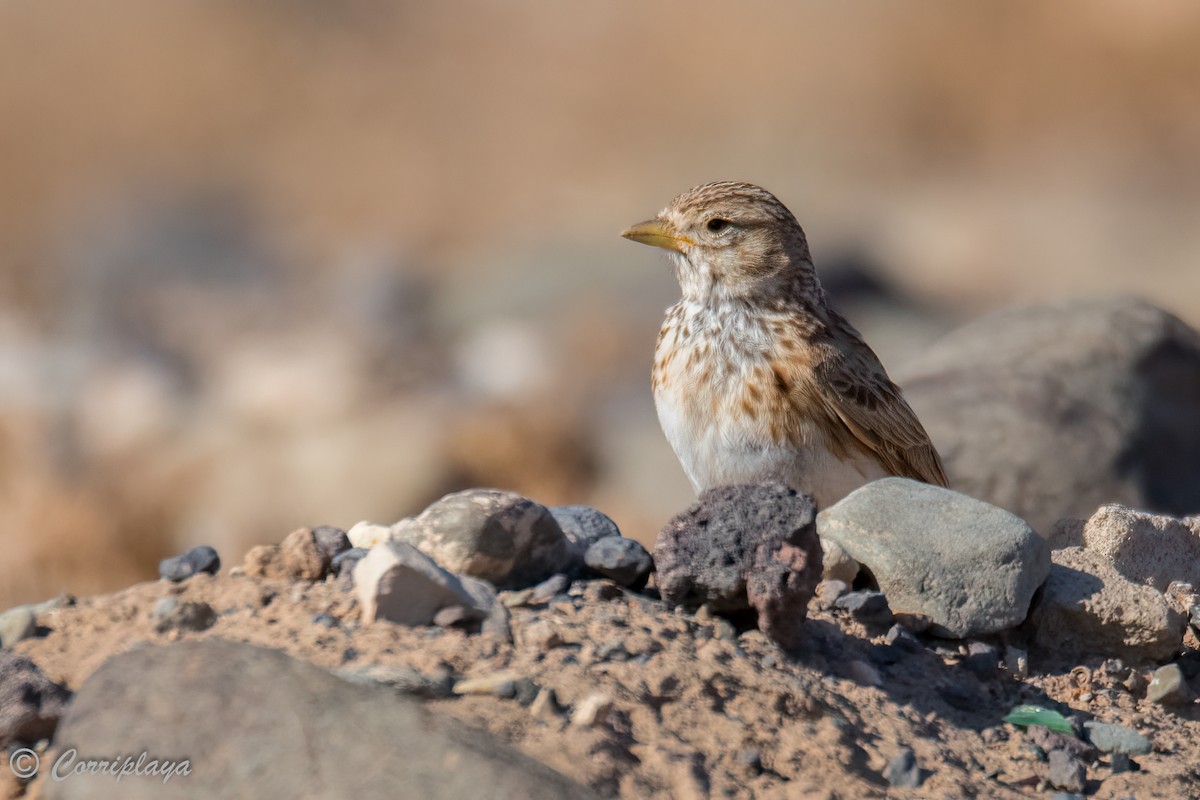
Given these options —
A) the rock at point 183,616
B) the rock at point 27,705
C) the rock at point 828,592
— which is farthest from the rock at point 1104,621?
the rock at point 27,705

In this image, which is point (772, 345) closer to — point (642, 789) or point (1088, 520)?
point (1088, 520)

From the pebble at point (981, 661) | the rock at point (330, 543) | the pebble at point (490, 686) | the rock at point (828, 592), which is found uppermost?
the rock at point (330, 543)

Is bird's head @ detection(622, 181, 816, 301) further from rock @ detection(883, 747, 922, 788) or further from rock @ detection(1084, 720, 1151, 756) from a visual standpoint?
rock @ detection(883, 747, 922, 788)

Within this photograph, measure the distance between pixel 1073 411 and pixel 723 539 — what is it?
4.42 m

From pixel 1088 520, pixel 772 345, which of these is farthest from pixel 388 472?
pixel 1088 520

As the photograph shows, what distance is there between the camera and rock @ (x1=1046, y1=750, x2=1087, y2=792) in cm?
371

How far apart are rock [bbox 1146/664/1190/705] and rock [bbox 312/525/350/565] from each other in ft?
7.86

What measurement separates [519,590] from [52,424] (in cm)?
1159

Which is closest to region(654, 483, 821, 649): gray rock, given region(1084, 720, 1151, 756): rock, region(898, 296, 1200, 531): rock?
region(1084, 720, 1151, 756): rock

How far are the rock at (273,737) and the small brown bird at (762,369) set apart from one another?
227 cm

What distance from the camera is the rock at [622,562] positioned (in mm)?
4234

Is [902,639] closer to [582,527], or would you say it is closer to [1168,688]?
[1168,688]

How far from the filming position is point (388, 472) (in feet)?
38.3

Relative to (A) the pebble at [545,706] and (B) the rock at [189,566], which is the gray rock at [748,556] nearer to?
(A) the pebble at [545,706]
